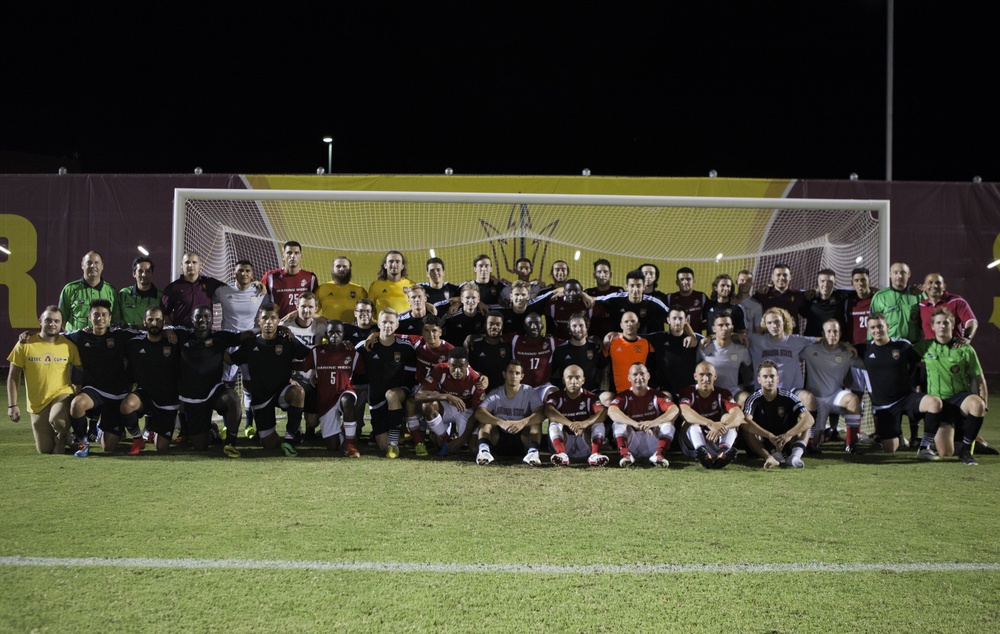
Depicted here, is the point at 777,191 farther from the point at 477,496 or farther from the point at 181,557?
the point at 181,557

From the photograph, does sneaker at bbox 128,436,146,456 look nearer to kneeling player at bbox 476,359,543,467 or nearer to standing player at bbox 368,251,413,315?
standing player at bbox 368,251,413,315

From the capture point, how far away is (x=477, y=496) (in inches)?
175

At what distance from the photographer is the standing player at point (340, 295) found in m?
7.18

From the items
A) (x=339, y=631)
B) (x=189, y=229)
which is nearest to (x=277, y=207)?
(x=189, y=229)

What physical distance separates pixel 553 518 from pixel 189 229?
7077 mm

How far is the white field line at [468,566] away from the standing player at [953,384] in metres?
3.19

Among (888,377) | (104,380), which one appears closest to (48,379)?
(104,380)

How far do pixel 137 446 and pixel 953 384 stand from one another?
6.71 m

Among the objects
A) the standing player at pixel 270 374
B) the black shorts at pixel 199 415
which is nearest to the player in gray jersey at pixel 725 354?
the standing player at pixel 270 374

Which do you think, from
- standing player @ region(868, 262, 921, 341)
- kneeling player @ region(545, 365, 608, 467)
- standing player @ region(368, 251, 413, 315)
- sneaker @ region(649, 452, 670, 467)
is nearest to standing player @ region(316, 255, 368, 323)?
standing player @ region(368, 251, 413, 315)

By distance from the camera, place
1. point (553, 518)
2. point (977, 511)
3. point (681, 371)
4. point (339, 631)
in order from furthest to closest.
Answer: point (681, 371) < point (977, 511) < point (553, 518) < point (339, 631)

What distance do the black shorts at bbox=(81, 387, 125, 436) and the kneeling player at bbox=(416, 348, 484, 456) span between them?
8.00 ft

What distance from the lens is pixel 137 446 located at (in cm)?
589

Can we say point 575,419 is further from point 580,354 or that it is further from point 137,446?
point 137,446
